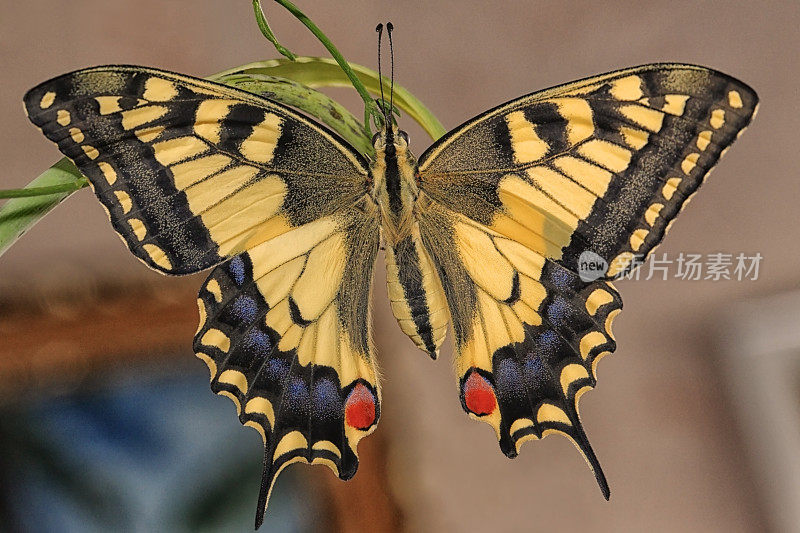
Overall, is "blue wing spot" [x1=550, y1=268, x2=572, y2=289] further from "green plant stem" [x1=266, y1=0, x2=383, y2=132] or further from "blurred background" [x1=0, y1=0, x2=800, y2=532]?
"blurred background" [x1=0, y1=0, x2=800, y2=532]

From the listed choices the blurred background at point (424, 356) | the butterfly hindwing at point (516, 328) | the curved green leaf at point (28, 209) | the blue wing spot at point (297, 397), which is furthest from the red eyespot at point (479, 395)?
the blurred background at point (424, 356)

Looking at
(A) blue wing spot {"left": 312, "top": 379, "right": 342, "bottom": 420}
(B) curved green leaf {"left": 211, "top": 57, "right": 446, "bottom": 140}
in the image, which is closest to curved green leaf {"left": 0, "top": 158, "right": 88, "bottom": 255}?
(B) curved green leaf {"left": 211, "top": 57, "right": 446, "bottom": 140}

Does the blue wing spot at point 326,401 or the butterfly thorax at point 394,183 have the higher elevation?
the butterfly thorax at point 394,183

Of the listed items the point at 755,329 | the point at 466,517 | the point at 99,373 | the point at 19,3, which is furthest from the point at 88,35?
the point at 755,329

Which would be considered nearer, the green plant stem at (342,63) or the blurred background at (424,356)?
the green plant stem at (342,63)

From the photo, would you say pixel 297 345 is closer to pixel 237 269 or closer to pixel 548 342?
pixel 237 269

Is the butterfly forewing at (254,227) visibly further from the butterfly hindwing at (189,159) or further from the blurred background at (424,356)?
the blurred background at (424,356)

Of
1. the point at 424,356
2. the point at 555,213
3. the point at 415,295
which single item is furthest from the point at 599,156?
the point at 424,356
